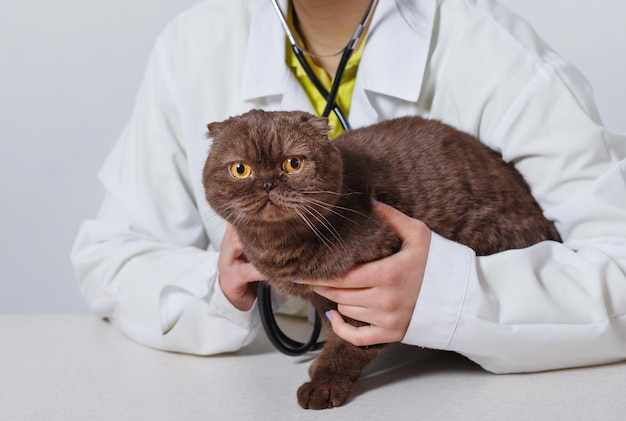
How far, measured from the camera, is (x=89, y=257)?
2107mm

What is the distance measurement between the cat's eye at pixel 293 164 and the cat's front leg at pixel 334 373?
0.37 m

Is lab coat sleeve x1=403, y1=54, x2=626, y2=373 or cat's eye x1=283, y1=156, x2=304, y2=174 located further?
lab coat sleeve x1=403, y1=54, x2=626, y2=373

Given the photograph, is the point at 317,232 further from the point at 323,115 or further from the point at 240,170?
the point at 323,115

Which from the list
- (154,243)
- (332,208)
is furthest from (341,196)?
(154,243)

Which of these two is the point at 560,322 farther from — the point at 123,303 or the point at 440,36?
the point at 123,303

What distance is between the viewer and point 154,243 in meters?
2.06

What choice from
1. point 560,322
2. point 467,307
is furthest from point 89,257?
point 560,322

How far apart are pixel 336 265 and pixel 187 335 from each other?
19.2 inches

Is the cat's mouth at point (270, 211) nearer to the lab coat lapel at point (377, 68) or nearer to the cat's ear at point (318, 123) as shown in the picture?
the cat's ear at point (318, 123)

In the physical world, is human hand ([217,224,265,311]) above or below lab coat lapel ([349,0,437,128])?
below

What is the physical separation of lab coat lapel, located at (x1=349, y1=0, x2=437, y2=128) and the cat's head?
47cm

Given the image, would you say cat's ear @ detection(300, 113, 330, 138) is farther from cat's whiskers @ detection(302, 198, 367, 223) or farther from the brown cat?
cat's whiskers @ detection(302, 198, 367, 223)

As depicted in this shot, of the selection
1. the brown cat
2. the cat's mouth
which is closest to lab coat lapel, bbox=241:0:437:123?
the brown cat

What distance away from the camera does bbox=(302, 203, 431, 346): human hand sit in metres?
1.56
